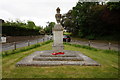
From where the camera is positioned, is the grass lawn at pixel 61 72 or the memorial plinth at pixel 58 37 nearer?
the grass lawn at pixel 61 72

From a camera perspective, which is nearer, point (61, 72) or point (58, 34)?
point (61, 72)

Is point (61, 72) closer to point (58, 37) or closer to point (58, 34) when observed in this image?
point (58, 37)

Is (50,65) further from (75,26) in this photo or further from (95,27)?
(75,26)

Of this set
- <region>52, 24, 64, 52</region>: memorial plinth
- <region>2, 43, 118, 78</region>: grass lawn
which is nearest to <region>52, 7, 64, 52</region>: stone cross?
<region>52, 24, 64, 52</region>: memorial plinth

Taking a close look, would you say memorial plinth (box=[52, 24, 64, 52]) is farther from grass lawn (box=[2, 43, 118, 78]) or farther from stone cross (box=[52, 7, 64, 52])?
grass lawn (box=[2, 43, 118, 78])

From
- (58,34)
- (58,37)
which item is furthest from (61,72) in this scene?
(58,34)

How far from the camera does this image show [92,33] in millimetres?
25484

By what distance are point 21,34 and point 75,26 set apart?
61.0 feet

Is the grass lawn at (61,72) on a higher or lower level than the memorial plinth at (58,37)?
lower

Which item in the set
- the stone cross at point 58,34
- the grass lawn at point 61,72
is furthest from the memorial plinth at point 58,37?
the grass lawn at point 61,72

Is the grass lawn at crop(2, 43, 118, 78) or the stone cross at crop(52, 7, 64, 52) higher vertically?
the stone cross at crop(52, 7, 64, 52)

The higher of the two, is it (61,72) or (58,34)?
(58,34)

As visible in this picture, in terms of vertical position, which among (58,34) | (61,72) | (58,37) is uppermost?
(58,34)

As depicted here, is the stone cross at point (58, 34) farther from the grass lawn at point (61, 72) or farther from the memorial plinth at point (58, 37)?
the grass lawn at point (61, 72)
